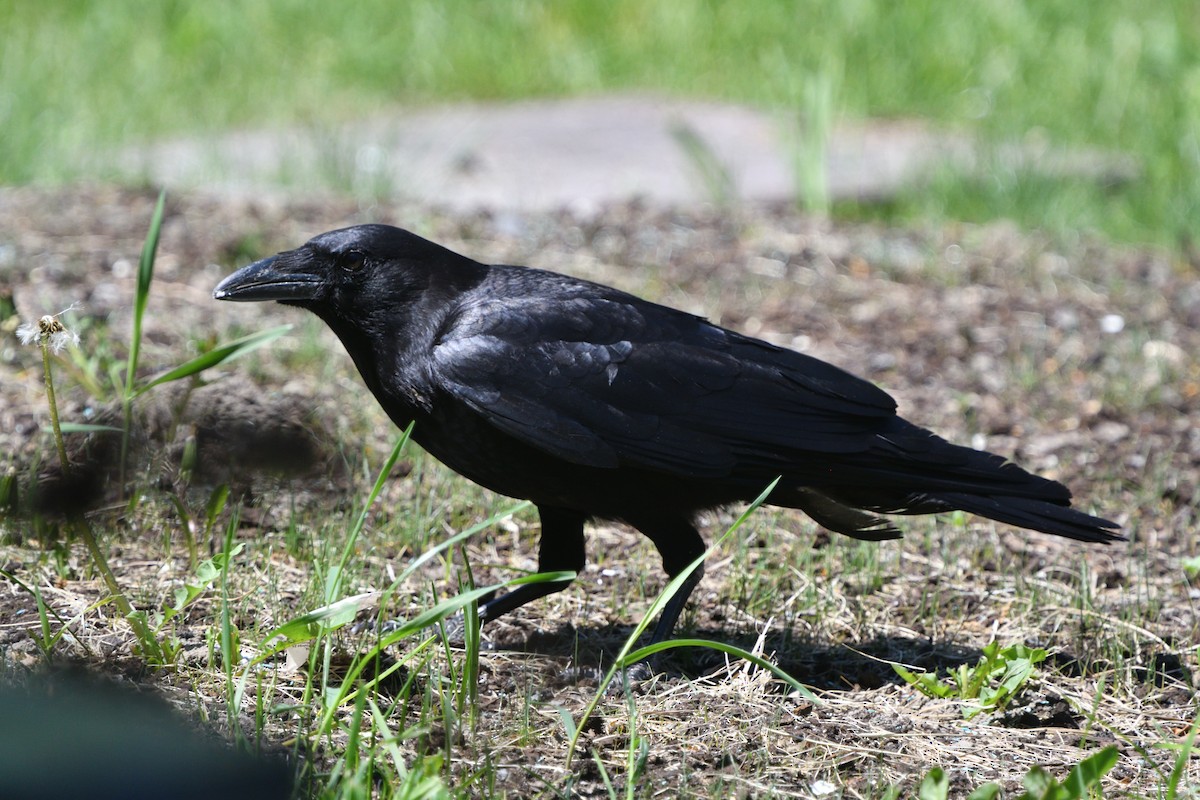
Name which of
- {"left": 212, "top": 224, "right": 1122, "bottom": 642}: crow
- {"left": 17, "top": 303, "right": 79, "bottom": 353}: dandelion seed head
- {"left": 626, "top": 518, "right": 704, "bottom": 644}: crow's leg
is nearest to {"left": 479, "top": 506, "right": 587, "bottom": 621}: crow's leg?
{"left": 212, "top": 224, "right": 1122, "bottom": 642}: crow

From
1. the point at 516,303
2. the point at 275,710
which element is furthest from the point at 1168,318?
the point at 275,710

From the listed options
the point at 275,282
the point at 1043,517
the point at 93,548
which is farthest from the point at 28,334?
the point at 1043,517

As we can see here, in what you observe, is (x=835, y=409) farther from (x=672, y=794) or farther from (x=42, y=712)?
(x=42, y=712)

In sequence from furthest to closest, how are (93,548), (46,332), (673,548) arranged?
(673,548), (93,548), (46,332)

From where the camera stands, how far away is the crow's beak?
3205 millimetres

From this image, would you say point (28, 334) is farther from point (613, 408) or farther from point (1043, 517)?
point (1043, 517)

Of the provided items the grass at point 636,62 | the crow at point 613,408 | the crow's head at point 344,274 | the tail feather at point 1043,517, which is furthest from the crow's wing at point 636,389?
the grass at point 636,62

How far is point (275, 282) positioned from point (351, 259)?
191mm

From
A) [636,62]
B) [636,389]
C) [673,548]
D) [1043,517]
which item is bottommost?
[673,548]

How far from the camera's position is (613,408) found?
3.17 m

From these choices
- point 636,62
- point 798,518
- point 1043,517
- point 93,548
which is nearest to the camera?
point 93,548

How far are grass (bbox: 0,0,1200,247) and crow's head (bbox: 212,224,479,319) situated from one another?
505 cm

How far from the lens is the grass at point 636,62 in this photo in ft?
29.6

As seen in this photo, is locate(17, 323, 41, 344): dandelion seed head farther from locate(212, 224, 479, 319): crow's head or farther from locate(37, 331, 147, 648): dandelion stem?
locate(212, 224, 479, 319): crow's head
